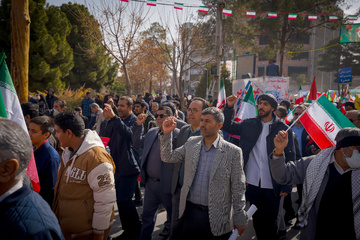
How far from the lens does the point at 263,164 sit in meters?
4.13

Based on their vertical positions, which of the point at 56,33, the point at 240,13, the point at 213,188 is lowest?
the point at 213,188

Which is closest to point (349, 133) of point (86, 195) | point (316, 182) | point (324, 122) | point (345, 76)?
point (316, 182)

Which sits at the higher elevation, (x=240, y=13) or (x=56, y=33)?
(x=240, y=13)

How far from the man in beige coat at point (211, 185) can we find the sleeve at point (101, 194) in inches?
32.6

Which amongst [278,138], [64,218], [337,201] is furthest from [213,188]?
[64,218]

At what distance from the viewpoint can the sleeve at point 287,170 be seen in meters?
2.86

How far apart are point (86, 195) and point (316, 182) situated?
2080mm

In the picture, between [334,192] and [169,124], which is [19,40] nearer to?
[169,124]

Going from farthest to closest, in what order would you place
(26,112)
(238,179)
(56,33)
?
(56,33), (26,112), (238,179)

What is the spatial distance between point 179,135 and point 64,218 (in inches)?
75.8

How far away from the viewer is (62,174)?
9.25ft

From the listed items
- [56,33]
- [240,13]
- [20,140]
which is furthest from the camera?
[56,33]

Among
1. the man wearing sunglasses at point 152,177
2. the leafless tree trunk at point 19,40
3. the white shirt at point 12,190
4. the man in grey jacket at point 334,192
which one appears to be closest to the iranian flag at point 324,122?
the man in grey jacket at point 334,192

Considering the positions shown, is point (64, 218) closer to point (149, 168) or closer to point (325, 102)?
point (149, 168)
